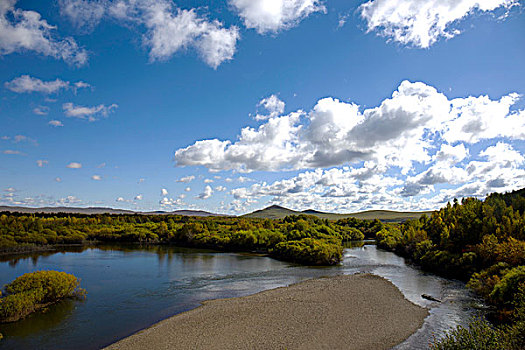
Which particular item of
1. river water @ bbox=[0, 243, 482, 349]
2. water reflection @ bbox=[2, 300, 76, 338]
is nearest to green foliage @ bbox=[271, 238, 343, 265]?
river water @ bbox=[0, 243, 482, 349]

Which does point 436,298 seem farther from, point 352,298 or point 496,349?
point 496,349

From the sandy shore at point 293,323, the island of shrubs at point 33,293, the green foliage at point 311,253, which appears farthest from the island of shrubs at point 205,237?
the island of shrubs at point 33,293

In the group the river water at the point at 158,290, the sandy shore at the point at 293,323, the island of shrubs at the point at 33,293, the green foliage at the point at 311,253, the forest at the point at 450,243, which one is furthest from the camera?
the green foliage at the point at 311,253

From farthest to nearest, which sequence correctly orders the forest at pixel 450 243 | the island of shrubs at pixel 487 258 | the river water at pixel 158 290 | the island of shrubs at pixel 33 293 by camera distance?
the island of shrubs at pixel 33 293
the river water at pixel 158 290
the forest at pixel 450 243
the island of shrubs at pixel 487 258

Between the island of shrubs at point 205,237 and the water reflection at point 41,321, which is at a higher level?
the island of shrubs at point 205,237

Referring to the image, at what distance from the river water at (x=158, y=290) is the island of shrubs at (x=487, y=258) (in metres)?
2.32

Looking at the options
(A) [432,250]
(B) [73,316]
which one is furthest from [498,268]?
(B) [73,316]

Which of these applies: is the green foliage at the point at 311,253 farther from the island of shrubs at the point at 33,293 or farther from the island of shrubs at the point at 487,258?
the island of shrubs at the point at 33,293

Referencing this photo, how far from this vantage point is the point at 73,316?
78.4 feet

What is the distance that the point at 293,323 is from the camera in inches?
850

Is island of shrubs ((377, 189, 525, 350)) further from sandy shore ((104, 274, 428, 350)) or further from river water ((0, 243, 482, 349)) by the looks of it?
sandy shore ((104, 274, 428, 350))

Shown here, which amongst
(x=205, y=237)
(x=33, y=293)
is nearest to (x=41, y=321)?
(x=33, y=293)

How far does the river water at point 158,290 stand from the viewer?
67.2 ft

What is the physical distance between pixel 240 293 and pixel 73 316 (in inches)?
549
